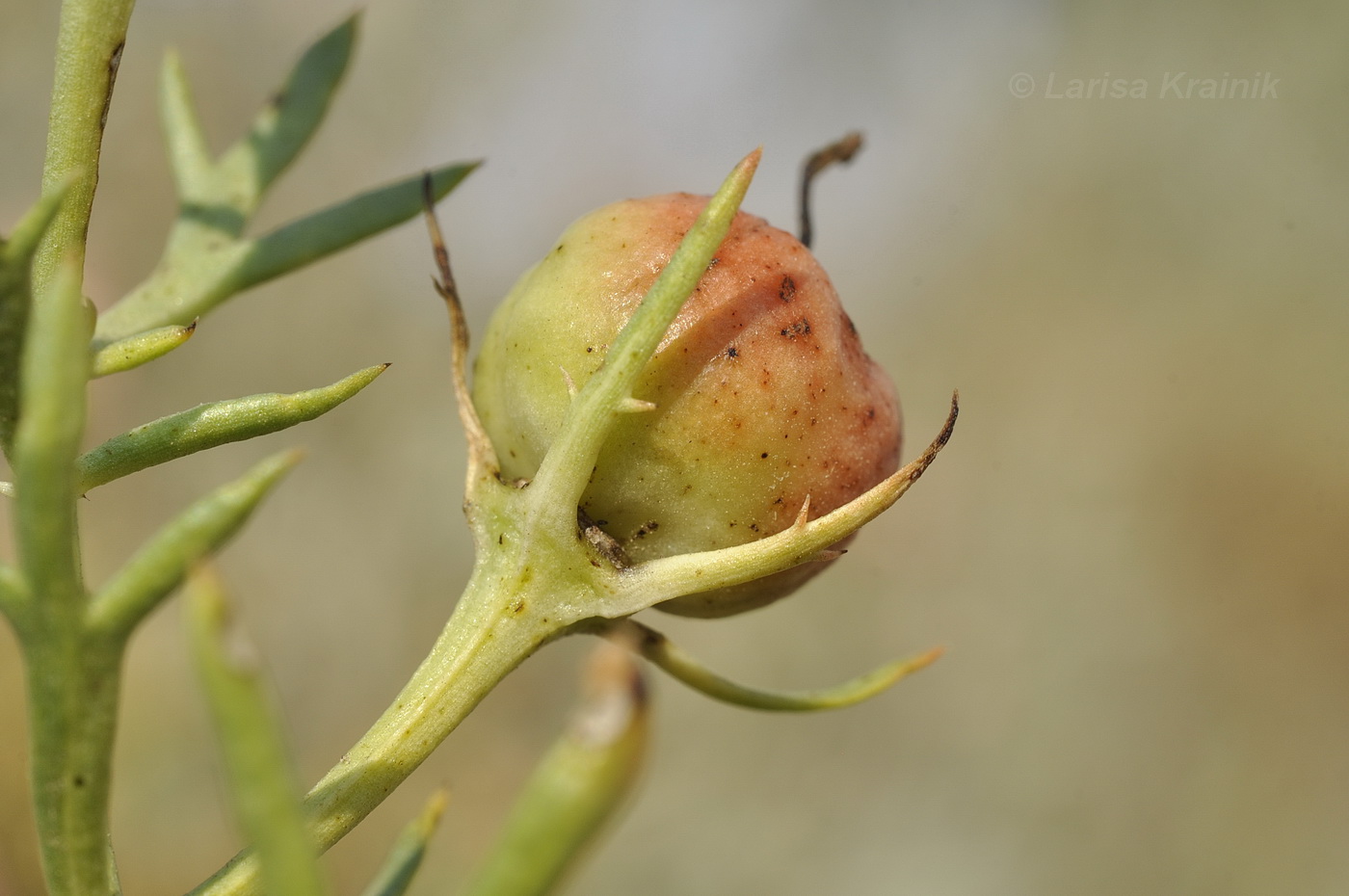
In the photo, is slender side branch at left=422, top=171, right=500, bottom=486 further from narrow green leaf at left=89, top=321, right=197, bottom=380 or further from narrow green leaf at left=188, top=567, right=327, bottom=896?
narrow green leaf at left=188, top=567, right=327, bottom=896

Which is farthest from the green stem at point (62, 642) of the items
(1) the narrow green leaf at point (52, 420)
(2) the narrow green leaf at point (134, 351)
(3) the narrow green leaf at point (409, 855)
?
(3) the narrow green leaf at point (409, 855)

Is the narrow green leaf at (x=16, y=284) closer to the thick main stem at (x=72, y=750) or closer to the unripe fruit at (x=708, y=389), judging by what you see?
the thick main stem at (x=72, y=750)

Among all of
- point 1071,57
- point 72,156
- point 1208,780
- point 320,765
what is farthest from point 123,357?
point 1071,57

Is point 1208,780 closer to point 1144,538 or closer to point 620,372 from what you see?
point 1144,538

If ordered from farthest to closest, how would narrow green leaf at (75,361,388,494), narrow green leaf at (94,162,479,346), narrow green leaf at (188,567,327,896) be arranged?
narrow green leaf at (94,162,479,346)
narrow green leaf at (75,361,388,494)
narrow green leaf at (188,567,327,896)

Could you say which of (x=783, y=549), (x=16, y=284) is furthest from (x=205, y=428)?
(x=783, y=549)

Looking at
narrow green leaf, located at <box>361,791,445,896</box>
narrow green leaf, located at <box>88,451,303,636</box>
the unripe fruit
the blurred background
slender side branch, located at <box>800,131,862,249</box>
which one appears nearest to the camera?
narrow green leaf, located at <box>88,451,303,636</box>

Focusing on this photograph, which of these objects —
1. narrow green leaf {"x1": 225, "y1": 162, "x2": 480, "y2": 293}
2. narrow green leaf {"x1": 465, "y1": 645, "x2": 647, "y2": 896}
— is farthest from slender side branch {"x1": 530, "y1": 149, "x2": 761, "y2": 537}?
narrow green leaf {"x1": 225, "y1": 162, "x2": 480, "y2": 293}
